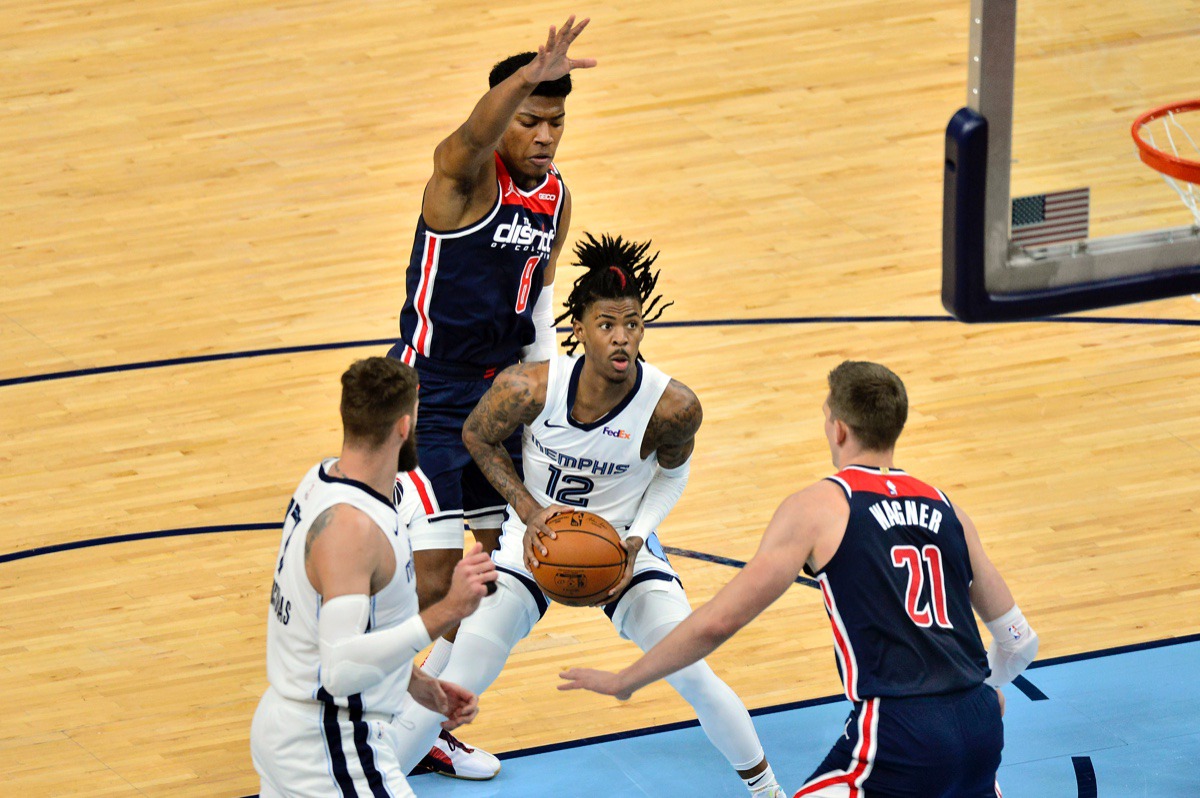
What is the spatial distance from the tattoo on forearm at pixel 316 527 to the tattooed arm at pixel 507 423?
163cm

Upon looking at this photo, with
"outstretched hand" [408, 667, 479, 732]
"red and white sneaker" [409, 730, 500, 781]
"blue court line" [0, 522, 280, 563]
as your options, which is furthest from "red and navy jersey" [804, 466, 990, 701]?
"blue court line" [0, 522, 280, 563]

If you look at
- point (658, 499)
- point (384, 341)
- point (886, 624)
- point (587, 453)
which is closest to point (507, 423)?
point (587, 453)

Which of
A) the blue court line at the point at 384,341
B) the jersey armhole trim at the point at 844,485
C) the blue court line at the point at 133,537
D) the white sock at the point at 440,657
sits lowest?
the white sock at the point at 440,657

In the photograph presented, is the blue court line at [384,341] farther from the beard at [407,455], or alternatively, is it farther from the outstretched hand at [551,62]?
the beard at [407,455]

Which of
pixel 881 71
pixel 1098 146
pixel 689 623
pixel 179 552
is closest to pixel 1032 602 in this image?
pixel 1098 146

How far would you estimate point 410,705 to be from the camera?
6336 mm

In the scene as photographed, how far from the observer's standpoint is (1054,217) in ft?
19.0

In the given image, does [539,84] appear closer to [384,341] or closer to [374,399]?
[374,399]

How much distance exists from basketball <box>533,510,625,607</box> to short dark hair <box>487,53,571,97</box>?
64.7 inches

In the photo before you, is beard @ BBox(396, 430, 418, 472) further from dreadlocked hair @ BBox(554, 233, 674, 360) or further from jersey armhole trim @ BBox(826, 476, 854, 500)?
dreadlocked hair @ BBox(554, 233, 674, 360)

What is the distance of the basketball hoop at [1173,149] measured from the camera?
6.22 metres

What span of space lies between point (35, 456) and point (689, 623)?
5.36 metres

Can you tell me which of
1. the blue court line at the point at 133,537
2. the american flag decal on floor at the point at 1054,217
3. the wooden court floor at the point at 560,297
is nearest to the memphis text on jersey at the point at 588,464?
the wooden court floor at the point at 560,297

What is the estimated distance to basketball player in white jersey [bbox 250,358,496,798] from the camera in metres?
4.80
